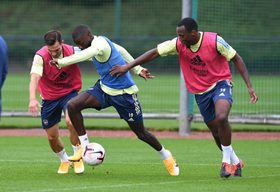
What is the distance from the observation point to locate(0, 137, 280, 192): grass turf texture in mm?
5535

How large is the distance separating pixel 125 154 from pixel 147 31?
55.1 ft

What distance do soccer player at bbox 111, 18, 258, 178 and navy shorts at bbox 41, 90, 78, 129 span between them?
1.00m

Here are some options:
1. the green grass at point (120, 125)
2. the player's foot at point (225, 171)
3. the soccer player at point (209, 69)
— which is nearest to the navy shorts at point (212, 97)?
the soccer player at point (209, 69)

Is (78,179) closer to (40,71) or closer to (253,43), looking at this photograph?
(40,71)

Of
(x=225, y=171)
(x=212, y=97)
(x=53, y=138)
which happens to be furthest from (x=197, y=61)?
(x=53, y=138)

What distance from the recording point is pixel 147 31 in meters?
24.8

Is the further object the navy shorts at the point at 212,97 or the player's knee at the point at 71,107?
the player's knee at the point at 71,107

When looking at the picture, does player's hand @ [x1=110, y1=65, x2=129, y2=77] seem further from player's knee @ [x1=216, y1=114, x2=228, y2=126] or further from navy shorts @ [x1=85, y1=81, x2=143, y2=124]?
player's knee @ [x1=216, y1=114, x2=228, y2=126]

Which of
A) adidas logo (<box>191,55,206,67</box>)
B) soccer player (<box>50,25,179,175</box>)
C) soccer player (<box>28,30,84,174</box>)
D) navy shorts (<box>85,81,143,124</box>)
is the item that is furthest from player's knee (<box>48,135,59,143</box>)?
adidas logo (<box>191,55,206,67</box>)

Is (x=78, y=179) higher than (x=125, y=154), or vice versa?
(x=78, y=179)

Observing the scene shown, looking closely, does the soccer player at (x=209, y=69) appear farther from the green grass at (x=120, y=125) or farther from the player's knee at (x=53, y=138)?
the green grass at (x=120, y=125)

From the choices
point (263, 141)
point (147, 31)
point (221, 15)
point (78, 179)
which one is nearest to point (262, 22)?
point (221, 15)

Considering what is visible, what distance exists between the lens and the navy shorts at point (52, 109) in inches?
270

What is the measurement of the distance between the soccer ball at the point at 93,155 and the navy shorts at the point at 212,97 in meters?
1.58
